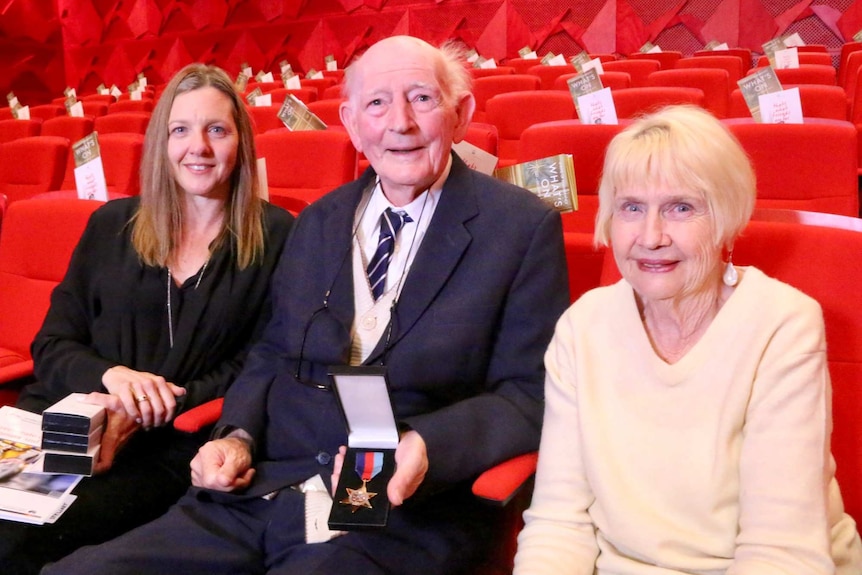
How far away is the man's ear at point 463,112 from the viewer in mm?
1708

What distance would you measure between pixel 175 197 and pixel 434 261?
80 cm

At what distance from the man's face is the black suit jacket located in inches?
3.3

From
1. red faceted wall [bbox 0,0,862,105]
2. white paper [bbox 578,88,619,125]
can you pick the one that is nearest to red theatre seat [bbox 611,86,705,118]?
white paper [bbox 578,88,619,125]

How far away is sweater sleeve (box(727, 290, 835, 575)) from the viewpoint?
1.11 meters

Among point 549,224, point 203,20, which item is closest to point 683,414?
point 549,224

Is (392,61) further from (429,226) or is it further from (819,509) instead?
(819,509)

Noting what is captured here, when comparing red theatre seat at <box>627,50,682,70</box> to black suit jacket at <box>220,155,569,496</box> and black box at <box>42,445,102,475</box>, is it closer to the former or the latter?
black suit jacket at <box>220,155,569,496</box>

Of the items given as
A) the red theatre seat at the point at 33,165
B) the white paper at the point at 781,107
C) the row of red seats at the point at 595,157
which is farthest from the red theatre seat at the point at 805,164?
the red theatre seat at the point at 33,165

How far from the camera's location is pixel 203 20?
1117cm

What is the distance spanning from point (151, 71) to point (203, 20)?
3.91 feet

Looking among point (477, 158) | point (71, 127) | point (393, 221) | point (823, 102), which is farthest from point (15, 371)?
point (71, 127)

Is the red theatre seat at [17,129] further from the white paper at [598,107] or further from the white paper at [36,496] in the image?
the white paper at [36,496]

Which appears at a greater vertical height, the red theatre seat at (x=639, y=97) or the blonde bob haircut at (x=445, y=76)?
the red theatre seat at (x=639, y=97)

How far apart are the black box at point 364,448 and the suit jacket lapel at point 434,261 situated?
212mm
